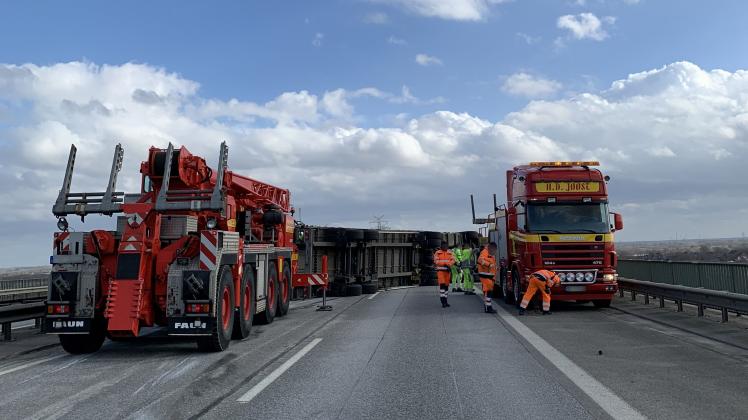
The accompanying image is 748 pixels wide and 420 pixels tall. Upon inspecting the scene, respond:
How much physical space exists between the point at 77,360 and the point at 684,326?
33.3 ft

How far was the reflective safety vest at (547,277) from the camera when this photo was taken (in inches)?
533

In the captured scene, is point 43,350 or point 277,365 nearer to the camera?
point 277,365

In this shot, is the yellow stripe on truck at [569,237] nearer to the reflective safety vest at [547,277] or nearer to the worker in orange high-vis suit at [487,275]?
the reflective safety vest at [547,277]

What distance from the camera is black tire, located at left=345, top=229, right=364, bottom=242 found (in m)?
23.2

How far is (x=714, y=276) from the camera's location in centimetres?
1380

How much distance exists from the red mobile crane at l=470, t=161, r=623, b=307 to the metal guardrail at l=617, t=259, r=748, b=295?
196cm

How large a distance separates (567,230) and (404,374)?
27.5 ft

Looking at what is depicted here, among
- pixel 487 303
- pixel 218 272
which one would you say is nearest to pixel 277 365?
pixel 218 272

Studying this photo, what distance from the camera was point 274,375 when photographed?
732 cm

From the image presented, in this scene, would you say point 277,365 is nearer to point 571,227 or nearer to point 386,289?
point 571,227

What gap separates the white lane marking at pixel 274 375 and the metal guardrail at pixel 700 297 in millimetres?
7288

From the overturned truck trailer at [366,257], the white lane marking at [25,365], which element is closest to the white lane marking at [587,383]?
the white lane marking at [25,365]

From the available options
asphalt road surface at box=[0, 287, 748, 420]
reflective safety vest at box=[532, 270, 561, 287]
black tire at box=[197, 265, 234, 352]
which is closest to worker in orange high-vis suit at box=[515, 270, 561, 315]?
reflective safety vest at box=[532, 270, 561, 287]

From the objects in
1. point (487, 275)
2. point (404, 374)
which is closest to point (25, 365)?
point (404, 374)
